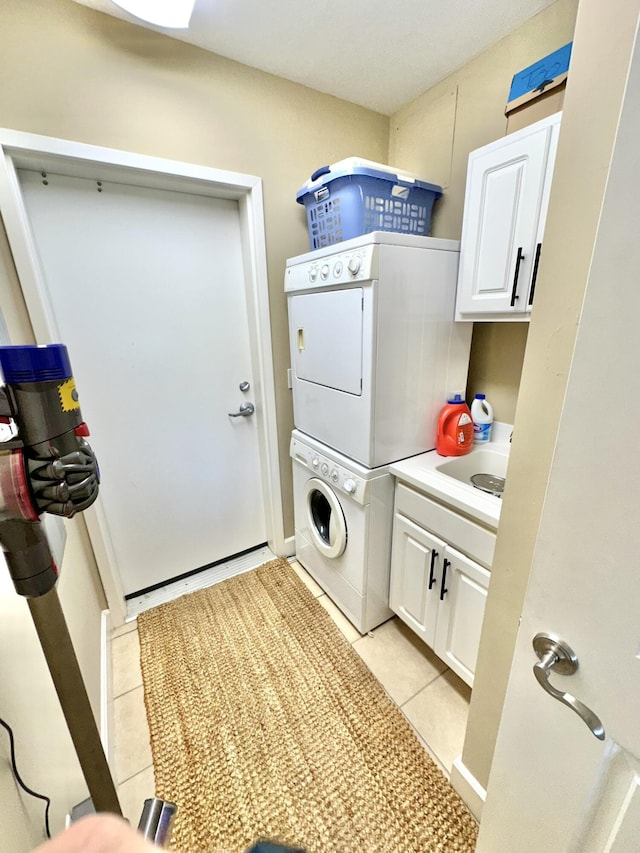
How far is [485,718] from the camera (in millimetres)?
997

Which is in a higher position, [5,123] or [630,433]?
[5,123]

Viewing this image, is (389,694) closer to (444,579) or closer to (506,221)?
(444,579)

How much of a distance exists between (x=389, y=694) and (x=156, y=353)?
1911mm

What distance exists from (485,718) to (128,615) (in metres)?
1.76

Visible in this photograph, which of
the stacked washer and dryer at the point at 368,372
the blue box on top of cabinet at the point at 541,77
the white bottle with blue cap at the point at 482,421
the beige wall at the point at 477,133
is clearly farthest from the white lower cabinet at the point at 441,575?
the blue box on top of cabinet at the point at 541,77

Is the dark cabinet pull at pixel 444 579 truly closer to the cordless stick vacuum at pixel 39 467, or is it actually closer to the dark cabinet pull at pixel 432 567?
the dark cabinet pull at pixel 432 567

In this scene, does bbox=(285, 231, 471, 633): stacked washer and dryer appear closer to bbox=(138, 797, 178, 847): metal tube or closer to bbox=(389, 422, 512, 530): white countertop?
bbox=(389, 422, 512, 530): white countertop

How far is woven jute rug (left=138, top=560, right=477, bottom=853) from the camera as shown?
3.56ft

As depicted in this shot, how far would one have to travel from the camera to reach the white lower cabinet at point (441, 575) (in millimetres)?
1213

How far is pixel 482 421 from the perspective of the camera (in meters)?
1.70

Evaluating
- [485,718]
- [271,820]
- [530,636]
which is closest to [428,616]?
[485,718]

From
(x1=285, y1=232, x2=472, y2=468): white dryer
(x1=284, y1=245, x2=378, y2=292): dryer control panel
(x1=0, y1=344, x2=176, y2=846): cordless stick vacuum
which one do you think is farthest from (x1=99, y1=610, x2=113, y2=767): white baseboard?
(x1=284, y1=245, x2=378, y2=292): dryer control panel

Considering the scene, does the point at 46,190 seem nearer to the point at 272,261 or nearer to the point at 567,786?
the point at 272,261

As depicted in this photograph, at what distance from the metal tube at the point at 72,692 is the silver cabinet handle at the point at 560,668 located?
0.80 m
